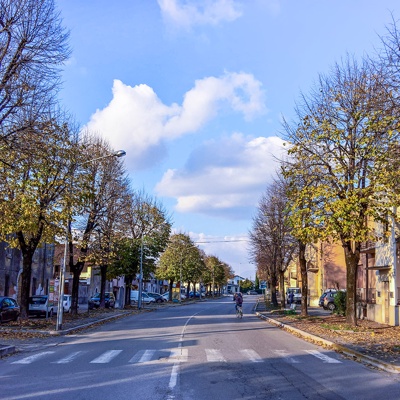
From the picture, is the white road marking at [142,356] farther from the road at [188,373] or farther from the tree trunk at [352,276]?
the tree trunk at [352,276]

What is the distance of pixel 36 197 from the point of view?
74.3 ft

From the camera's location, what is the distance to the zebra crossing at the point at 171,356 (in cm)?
1355

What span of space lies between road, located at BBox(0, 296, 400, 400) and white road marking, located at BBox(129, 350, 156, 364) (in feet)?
0.09

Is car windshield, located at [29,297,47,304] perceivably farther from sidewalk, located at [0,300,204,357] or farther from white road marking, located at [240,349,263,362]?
white road marking, located at [240,349,263,362]

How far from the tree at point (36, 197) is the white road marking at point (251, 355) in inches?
406

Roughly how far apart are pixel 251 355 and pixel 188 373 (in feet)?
13.3

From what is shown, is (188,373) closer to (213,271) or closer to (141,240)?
(141,240)

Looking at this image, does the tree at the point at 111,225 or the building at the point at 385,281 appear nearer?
the building at the point at 385,281

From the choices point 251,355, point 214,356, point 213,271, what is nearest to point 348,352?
point 251,355

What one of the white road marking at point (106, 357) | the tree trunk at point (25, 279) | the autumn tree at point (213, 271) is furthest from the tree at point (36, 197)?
the autumn tree at point (213, 271)

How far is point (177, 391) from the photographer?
30.4 ft

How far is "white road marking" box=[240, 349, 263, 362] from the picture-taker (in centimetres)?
1399

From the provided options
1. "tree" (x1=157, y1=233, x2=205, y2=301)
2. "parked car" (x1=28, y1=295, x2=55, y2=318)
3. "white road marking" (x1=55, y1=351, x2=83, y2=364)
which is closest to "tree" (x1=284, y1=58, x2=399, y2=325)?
"white road marking" (x1=55, y1=351, x2=83, y2=364)

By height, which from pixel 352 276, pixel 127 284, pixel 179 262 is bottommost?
pixel 127 284
